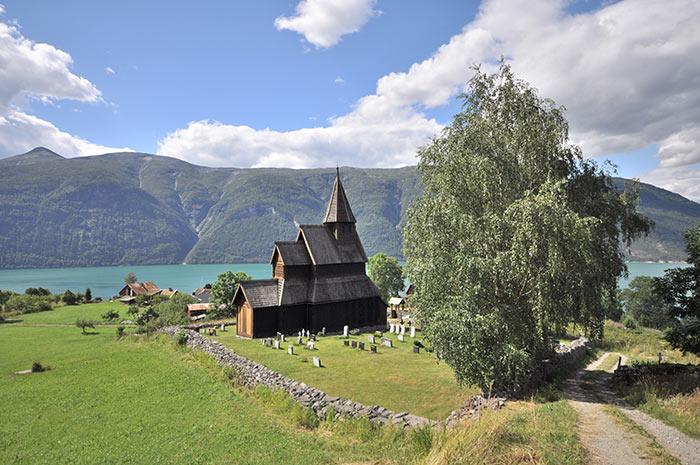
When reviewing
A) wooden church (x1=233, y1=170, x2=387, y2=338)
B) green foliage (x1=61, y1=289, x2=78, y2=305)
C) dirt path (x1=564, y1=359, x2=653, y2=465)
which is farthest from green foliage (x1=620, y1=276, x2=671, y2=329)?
green foliage (x1=61, y1=289, x2=78, y2=305)

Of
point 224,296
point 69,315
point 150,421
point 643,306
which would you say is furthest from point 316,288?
point 643,306

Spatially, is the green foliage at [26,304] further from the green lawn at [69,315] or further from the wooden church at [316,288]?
the wooden church at [316,288]

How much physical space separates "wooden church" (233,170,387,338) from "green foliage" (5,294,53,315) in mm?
47788

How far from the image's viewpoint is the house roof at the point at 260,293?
34.2 metres

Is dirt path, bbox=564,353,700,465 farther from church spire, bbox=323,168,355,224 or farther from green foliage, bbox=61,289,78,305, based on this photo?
green foliage, bbox=61,289,78,305

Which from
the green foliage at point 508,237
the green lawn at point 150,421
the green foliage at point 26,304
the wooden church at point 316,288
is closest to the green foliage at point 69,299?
the green foliage at point 26,304

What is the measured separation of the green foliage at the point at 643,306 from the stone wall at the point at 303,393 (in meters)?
66.3

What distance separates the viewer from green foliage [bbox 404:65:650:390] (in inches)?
602

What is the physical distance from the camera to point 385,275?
5847 cm

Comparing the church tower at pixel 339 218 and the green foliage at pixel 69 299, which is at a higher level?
the church tower at pixel 339 218

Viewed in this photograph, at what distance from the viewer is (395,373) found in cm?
2280

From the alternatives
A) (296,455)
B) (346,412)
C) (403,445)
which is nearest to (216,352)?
(346,412)

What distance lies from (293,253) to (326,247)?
3345mm

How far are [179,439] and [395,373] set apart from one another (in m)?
11.8
